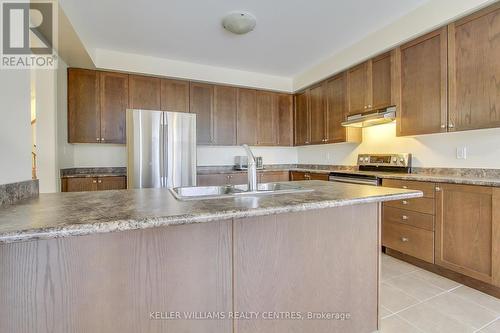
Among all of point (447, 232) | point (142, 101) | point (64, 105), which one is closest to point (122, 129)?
point (142, 101)

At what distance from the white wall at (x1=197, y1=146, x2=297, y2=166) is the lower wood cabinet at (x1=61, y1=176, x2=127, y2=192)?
4.45ft

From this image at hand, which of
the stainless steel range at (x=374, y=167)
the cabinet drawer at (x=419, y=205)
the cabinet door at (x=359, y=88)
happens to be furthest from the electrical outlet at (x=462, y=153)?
the cabinet door at (x=359, y=88)

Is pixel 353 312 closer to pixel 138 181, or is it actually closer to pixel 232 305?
pixel 232 305

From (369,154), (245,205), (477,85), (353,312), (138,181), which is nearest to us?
(245,205)

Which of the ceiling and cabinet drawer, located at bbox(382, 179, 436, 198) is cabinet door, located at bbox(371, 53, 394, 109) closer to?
the ceiling

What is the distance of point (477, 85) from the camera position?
2.15 metres

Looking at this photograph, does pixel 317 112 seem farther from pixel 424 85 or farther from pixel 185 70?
pixel 185 70

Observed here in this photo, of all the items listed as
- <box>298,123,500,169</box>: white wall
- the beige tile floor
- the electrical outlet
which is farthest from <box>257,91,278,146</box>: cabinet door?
the beige tile floor

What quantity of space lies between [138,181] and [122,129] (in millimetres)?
905

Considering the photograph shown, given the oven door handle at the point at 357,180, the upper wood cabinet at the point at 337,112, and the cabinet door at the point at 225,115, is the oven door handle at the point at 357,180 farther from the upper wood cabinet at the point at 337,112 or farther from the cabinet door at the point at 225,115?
the cabinet door at the point at 225,115

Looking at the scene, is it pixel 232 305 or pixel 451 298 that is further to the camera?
pixel 451 298

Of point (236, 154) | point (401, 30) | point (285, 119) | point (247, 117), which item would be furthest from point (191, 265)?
point (285, 119)

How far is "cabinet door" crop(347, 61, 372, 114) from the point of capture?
10.5 feet

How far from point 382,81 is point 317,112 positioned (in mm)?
1261
